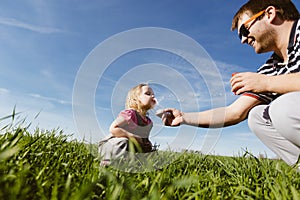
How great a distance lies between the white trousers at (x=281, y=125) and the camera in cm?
227

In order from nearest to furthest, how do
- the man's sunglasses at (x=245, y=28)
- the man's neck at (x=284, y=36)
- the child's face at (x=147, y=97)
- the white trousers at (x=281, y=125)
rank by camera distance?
1. the white trousers at (x=281, y=125)
2. the man's neck at (x=284, y=36)
3. the man's sunglasses at (x=245, y=28)
4. the child's face at (x=147, y=97)

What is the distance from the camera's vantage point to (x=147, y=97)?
321 cm

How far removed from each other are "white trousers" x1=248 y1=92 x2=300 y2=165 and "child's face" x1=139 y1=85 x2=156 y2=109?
933 millimetres

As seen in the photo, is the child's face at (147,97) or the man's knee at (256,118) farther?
the child's face at (147,97)

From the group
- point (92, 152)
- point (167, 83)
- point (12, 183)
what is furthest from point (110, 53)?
point (12, 183)

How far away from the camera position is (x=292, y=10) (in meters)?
2.81

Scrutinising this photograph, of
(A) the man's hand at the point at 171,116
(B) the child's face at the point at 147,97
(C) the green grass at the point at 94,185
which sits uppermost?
(B) the child's face at the point at 147,97

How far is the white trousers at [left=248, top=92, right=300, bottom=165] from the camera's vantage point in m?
2.27

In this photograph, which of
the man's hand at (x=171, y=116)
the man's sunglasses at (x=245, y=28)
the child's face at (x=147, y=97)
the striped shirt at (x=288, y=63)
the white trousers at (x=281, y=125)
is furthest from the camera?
the child's face at (x=147, y=97)

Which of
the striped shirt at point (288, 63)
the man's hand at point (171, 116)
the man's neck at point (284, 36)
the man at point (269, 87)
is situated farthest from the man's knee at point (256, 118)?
the man's hand at point (171, 116)

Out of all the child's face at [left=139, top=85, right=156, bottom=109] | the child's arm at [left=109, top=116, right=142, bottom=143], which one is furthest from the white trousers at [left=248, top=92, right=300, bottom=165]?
the child's arm at [left=109, top=116, right=142, bottom=143]

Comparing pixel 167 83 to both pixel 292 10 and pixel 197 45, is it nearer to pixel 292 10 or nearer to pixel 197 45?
pixel 197 45

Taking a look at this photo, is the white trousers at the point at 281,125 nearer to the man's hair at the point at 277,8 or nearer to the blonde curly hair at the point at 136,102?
the man's hair at the point at 277,8

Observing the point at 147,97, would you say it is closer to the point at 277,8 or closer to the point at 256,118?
the point at 256,118
